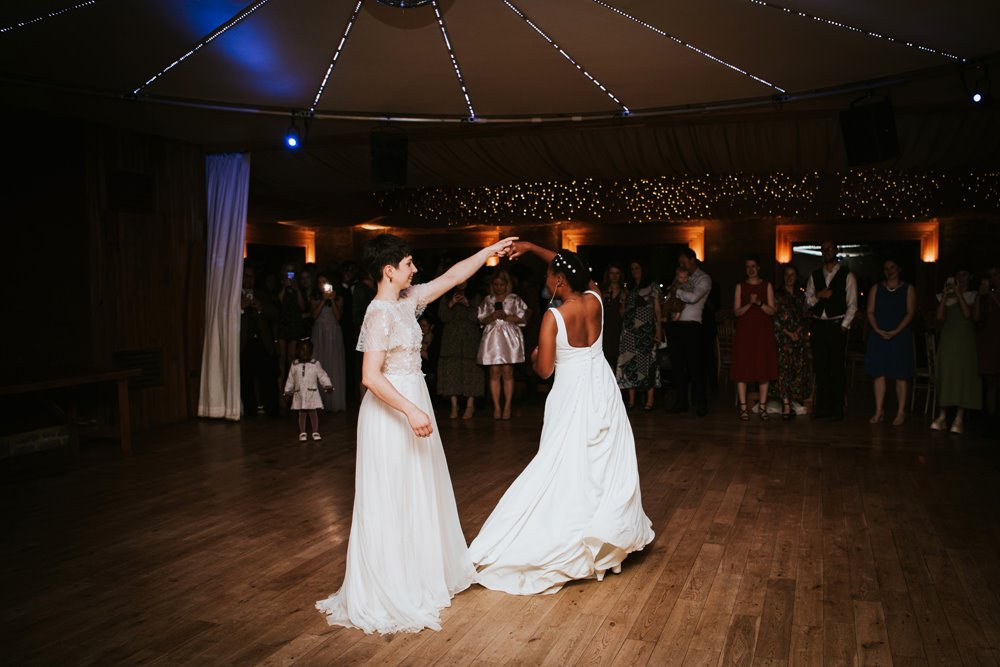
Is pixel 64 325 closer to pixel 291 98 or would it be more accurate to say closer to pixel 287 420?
pixel 287 420

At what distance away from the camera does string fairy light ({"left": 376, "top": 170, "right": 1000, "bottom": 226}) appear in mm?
11938

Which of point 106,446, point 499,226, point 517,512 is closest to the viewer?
point 517,512

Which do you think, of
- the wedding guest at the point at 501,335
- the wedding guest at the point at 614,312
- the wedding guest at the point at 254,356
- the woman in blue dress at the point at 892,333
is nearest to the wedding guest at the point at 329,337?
the wedding guest at the point at 254,356

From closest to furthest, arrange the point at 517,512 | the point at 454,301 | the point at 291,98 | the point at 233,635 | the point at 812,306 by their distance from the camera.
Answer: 1. the point at 233,635
2. the point at 517,512
3. the point at 291,98
4. the point at 812,306
5. the point at 454,301

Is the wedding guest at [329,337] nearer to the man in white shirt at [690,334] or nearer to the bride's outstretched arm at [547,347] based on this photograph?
the man in white shirt at [690,334]

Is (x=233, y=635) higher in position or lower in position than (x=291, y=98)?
lower

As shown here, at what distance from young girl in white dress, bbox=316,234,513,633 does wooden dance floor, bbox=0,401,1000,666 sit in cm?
10

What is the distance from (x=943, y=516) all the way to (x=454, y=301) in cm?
497

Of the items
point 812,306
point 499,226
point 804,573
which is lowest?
point 804,573

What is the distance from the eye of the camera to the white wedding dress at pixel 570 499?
3.66 meters

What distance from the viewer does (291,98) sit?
21.9 feet

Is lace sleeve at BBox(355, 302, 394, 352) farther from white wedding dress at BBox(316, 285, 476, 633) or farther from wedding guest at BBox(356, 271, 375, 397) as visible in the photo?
wedding guest at BBox(356, 271, 375, 397)

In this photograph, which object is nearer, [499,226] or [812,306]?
[812,306]

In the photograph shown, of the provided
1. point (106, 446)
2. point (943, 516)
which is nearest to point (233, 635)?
point (943, 516)
